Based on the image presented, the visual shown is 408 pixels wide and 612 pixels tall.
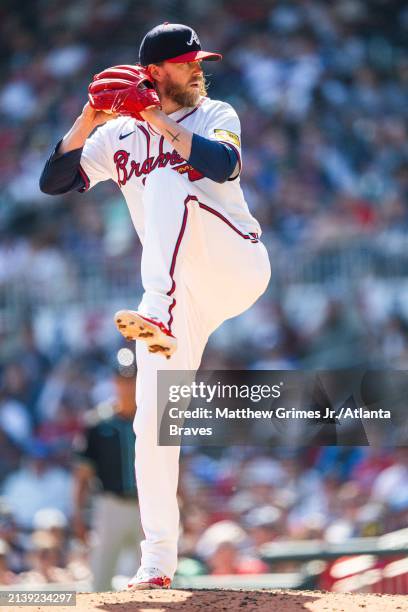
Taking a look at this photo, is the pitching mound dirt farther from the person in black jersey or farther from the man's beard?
the person in black jersey

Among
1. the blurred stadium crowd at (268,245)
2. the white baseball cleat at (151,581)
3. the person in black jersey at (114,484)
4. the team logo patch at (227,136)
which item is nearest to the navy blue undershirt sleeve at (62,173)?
the team logo patch at (227,136)

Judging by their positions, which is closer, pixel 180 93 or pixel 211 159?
pixel 211 159

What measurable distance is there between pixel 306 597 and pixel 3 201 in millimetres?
6718

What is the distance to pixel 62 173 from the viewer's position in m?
3.14

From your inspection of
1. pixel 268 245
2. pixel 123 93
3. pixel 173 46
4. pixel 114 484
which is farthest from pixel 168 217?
pixel 268 245

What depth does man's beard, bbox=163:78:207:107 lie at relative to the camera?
3115 millimetres

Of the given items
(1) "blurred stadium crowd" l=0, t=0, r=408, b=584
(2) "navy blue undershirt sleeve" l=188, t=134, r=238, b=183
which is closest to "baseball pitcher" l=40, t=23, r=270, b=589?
(2) "navy blue undershirt sleeve" l=188, t=134, r=238, b=183

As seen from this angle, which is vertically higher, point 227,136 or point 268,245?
point 268,245

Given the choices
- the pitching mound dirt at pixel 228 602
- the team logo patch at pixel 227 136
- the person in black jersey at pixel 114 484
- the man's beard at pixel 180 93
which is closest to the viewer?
the pitching mound dirt at pixel 228 602

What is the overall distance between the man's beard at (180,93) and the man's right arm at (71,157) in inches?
7.0

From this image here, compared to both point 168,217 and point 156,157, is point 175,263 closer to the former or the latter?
point 168,217

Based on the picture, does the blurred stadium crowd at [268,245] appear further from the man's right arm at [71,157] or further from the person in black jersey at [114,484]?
the man's right arm at [71,157]

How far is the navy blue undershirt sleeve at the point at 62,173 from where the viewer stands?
3.12m

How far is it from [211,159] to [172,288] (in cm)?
36
